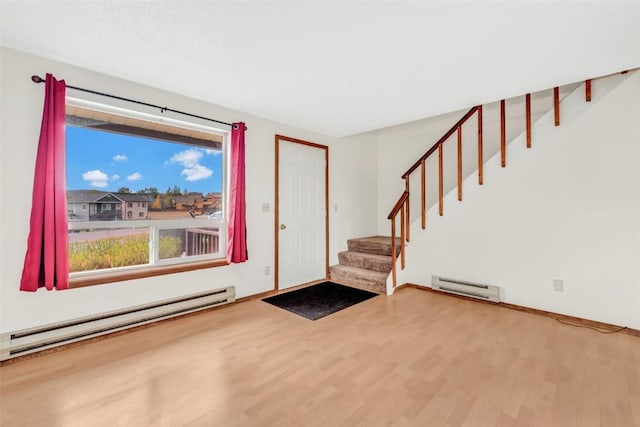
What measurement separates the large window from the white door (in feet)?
2.92

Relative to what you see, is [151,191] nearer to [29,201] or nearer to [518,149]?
[29,201]

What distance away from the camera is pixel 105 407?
1.73 meters

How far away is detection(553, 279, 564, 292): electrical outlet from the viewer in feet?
10.3

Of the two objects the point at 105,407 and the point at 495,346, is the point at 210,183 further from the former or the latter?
the point at 495,346

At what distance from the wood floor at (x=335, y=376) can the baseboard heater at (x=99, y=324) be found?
10 cm

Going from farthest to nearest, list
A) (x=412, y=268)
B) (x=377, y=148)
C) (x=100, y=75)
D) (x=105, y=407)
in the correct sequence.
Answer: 1. (x=377, y=148)
2. (x=412, y=268)
3. (x=100, y=75)
4. (x=105, y=407)

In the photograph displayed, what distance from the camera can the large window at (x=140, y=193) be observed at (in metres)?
2.61

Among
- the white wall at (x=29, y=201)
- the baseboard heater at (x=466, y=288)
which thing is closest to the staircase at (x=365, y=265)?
the baseboard heater at (x=466, y=288)

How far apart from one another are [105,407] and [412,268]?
371 cm

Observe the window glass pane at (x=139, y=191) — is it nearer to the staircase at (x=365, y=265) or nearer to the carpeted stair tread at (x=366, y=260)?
the staircase at (x=365, y=265)

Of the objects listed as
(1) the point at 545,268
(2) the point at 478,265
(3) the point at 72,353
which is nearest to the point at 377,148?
(2) the point at 478,265

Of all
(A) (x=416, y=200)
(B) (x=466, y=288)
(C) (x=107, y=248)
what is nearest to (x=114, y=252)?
(C) (x=107, y=248)

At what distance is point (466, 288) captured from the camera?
376 cm

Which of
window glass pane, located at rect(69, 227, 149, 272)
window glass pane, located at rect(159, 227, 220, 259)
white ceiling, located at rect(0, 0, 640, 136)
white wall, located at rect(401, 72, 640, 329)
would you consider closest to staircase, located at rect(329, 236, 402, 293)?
white wall, located at rect(401, 72, 640, 329)
